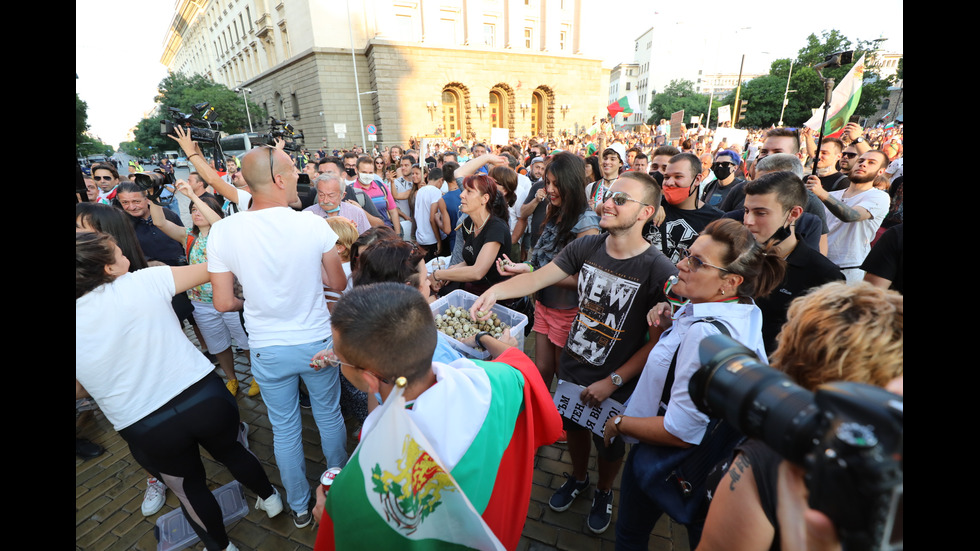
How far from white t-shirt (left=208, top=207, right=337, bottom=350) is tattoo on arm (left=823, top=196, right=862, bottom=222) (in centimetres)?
423

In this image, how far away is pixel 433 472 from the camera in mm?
1152

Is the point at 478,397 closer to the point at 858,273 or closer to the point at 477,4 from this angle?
the point at 858,273

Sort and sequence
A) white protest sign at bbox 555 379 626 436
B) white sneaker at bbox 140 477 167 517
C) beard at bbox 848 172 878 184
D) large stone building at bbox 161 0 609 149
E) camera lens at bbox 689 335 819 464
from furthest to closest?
large stone building at bbox 161 0 609 149 → beard at bbox 848 172 878 184 → white sneaker at bbox 140 477 167 517 → white protest sign at bbox 555 379 626 436 → camera lens at bbox 689 335 819 464

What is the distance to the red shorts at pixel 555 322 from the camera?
3045 millimetres

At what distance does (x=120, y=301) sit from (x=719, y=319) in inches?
106

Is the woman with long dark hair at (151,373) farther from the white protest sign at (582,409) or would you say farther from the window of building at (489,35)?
the window of building at (489,35)

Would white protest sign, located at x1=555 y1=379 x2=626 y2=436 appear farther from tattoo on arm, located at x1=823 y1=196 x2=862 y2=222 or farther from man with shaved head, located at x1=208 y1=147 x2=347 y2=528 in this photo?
tattoo on arm, located at x1=823 y1=196 x2=862 y2=222

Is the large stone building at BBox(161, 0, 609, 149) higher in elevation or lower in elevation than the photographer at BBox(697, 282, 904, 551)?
higher

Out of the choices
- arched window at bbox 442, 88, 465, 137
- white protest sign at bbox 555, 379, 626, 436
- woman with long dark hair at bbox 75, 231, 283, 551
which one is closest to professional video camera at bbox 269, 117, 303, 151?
woman with long dark hair at bbox 75, 231, 283, 551

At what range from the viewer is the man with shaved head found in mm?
2197

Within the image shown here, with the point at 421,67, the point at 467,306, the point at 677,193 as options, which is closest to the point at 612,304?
the point at 467,306

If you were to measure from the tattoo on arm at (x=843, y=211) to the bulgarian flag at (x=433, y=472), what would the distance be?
3.76m

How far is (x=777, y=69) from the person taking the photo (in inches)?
1706

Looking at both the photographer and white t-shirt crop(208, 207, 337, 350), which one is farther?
white t-shirt crop(208, 207, 337, 350)
